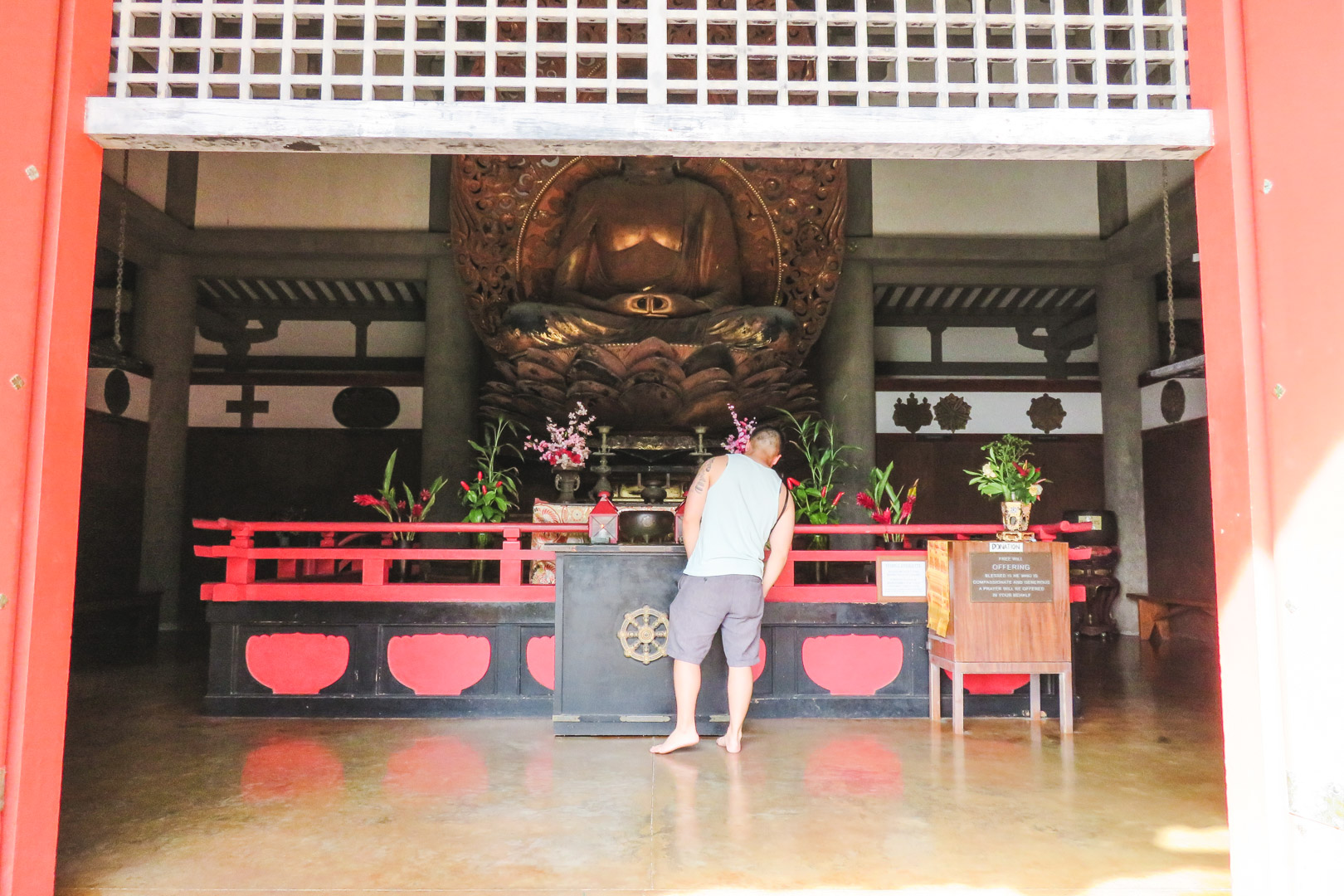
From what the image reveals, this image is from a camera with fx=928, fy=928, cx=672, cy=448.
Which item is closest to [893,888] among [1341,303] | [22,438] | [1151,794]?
[1151,794]

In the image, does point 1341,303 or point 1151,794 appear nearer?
point 1341,303

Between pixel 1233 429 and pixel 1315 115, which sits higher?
pixel 1315 115

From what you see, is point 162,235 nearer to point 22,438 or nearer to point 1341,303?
point 22,438

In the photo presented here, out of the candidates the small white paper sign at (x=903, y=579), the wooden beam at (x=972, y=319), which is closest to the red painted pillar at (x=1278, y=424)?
the small white paper sign at (x=903, y=579)

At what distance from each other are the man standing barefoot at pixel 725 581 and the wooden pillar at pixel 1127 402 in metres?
5.09

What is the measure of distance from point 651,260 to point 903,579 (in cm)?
380

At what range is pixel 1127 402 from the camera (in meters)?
7.20

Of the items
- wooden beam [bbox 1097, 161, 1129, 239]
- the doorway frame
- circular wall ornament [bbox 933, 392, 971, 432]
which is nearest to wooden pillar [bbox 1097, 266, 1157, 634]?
wooden beam [bbox 1097, 161, 1129, 239]

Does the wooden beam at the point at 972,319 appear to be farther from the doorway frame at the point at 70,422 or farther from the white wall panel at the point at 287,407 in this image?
the doorway frame at the point at 70,422

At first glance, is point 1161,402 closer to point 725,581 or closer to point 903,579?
point 903,579

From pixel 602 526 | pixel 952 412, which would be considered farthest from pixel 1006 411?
pixel 602 526

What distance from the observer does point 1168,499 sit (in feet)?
23.6

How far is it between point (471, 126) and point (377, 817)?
5.73 feet

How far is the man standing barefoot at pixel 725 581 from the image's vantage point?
3.07m
